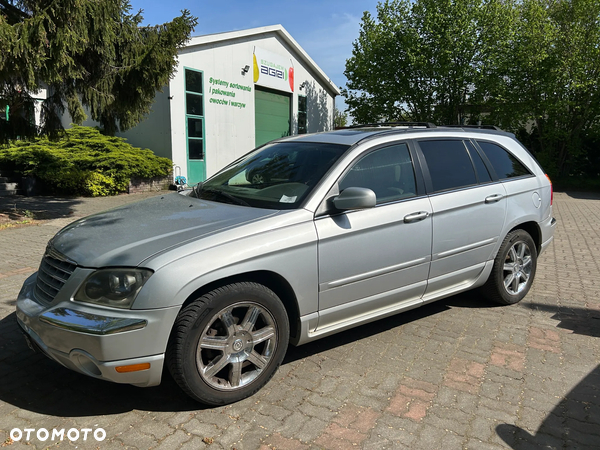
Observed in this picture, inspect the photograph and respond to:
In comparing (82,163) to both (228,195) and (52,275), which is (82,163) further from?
(52,275)

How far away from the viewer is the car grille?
115 inches

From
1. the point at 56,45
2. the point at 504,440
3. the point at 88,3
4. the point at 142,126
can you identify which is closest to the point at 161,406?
the point at 504,440

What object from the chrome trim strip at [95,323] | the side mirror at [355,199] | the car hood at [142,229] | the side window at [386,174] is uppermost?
the side window at [386,174]

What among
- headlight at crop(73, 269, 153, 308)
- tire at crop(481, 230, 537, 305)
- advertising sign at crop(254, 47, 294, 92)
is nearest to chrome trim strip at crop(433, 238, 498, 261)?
tire at crop(481, 230, 537, 305)

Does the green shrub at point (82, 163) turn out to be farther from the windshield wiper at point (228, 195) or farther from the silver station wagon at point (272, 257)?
the windshield wiper at point (228, 195)

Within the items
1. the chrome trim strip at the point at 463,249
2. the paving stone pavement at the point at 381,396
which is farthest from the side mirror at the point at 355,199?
the paving stone pavement at the point at 381,396

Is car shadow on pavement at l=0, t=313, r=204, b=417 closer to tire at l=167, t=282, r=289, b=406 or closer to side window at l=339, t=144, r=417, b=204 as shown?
tire at l=167, t=282, r=289, b=406

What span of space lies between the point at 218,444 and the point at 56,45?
7.77 metres

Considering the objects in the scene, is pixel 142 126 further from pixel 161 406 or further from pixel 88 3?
pixel 161 406

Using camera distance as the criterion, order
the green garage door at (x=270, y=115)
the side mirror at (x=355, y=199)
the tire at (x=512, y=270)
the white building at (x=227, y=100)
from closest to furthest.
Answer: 1. the side mirror at (x=355, y=199)
2. the tire at (x=512, y=270)
3. the white building at (x=227, y=100)
4. the green garage door at (x=270, y=115)

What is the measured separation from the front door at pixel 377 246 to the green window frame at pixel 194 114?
14.5m

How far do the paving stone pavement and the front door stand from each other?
0.45 meters

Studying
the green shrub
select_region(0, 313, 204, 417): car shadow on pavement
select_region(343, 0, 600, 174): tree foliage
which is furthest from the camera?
select_region(343, 0, 600, 174): tree foliage

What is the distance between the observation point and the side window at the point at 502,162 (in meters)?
4.79
